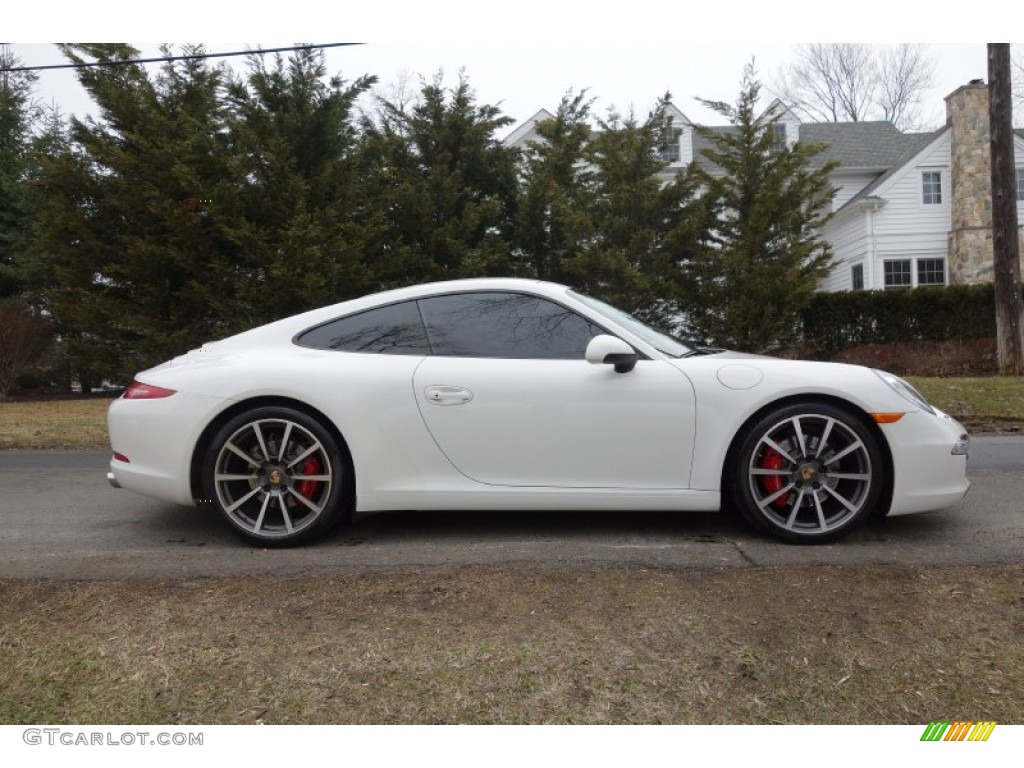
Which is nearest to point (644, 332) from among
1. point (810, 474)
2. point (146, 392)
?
point (810, 474)

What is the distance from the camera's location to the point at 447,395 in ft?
12.0

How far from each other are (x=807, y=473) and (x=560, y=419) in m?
1.17

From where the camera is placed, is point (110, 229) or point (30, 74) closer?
point (110, 229)

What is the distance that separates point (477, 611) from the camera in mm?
2754

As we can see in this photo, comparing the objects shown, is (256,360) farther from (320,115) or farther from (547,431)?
(320,115)

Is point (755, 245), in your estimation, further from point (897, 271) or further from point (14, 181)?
point (14, 181)

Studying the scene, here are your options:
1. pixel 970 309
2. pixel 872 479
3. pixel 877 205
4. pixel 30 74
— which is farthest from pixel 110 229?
pixel 877 205

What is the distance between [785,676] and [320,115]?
513 inches

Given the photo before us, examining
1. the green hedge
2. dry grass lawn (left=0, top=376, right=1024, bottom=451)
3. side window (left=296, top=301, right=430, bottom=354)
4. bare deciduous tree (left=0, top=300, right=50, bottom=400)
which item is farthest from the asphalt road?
the green hedge

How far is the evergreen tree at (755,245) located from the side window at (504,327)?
10293mm

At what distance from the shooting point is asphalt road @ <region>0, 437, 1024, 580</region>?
3.34m

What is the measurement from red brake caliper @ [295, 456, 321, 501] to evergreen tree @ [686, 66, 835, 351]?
1096cm
